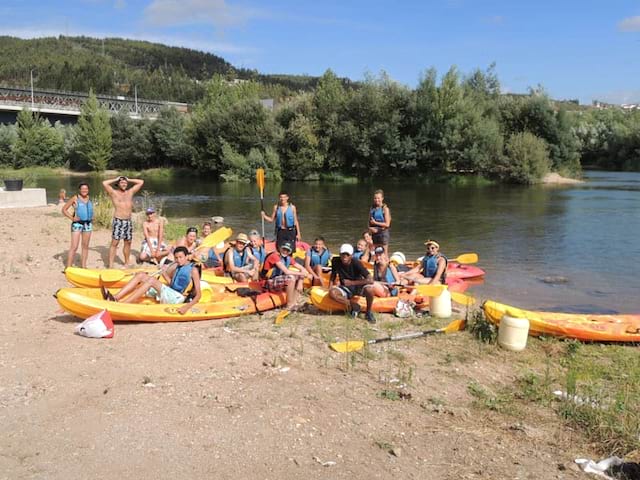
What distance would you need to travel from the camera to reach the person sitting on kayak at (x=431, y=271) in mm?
9117

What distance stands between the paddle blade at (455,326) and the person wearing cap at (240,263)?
10.6 ft

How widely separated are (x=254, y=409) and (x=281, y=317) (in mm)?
2769

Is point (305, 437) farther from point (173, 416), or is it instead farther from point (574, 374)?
point (574, 374)

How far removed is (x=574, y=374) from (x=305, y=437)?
3.08 m

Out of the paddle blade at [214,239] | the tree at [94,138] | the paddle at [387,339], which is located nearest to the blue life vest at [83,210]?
the paddle blade at [214,239]

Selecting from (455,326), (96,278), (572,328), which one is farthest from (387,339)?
(96,278)

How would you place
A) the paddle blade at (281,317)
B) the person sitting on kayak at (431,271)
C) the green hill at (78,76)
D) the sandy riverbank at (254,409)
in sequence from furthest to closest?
1. the green hill at (78,76)
2. the person sitting on kayak at (431,271)
3. the paddle blade at (281,317)
4. the sandy riverbank at (254,409)

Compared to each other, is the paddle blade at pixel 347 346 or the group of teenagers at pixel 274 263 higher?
the group of teenagers at pixel 274 263

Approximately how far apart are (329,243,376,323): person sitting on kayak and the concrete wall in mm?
12148

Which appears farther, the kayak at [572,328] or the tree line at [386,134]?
the tree line at [386,134]

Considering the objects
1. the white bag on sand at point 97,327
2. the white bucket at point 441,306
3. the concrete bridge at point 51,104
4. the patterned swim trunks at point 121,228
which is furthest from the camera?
the concrete bridge at point 51,104

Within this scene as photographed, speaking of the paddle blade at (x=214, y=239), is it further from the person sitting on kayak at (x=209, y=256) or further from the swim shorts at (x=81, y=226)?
the swim shorts at (x=81, y=226)

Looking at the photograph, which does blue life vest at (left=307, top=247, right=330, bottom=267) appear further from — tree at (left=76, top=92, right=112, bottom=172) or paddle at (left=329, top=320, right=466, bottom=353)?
tree at (left=76, top=92, right=112, bottom=172)

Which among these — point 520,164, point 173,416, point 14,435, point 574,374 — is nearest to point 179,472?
point 173,416
